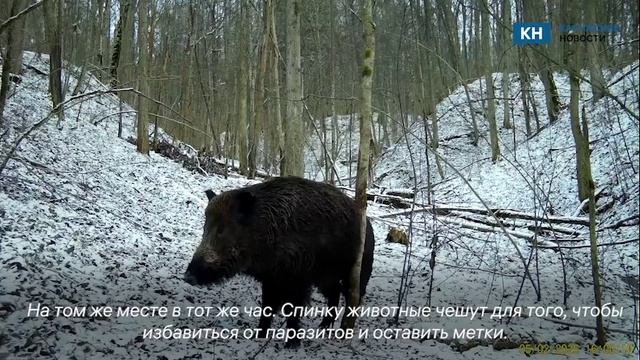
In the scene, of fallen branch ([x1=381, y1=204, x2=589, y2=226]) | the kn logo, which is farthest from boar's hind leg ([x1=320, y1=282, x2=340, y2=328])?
the kn logo

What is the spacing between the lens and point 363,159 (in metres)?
5.39

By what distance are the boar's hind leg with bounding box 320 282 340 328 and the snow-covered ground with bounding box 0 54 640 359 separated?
0.30m

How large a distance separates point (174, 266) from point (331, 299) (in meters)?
2.61

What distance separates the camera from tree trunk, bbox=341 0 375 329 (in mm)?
5238

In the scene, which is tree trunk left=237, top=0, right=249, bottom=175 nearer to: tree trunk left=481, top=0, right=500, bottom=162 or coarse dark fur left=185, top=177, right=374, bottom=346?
tree trunk left=481, top=0, right=500, bottom=162

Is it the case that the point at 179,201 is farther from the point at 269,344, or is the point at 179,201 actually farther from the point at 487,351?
the point at 487,351

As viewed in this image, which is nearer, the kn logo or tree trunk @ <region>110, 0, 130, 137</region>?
the kn logo

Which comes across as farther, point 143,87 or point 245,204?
point 143,87

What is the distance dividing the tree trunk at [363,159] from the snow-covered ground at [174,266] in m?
0.54

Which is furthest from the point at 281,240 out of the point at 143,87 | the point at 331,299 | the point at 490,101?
the point at 490,101

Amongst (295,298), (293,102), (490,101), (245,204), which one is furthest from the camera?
(490,101)

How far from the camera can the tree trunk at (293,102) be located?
9.86 m

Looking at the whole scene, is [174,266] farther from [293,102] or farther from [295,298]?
[293,102]

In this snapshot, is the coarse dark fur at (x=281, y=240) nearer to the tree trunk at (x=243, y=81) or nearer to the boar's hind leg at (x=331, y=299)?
the boar's hind leg at (x=331, y=299)
